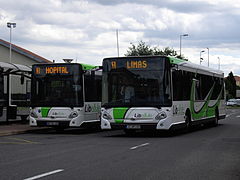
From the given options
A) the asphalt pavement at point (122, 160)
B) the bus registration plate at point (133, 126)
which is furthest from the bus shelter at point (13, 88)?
the bus registration plate at point (133, 126)

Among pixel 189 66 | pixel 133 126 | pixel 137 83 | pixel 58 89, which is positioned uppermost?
pixel 189 66

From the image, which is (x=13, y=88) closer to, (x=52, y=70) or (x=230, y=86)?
(x=52, y=70)

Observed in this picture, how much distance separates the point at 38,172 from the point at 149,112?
8.95m

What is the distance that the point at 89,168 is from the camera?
9.98 m

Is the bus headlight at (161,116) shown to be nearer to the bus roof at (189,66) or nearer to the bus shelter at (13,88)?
the bus roof at (189,66)

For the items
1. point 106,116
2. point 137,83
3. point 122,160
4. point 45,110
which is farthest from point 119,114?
point 122,160

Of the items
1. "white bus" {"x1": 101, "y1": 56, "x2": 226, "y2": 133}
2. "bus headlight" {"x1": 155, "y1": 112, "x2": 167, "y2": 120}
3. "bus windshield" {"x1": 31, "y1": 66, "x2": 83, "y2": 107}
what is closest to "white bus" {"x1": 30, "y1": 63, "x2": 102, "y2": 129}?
"bus windshield" {"x1": 31, "y1": 66, "x2": 83, "y2": 107}

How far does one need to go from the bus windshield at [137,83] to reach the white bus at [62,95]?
190 centimetres

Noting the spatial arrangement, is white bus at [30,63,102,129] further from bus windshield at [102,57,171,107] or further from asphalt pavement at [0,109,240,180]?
asphalt pavement at [0,109,240,180]

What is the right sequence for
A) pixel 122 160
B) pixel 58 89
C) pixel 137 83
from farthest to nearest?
pixel 58 89 < pixel 137 83 < pixel 122 160

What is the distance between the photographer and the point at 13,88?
2422cm

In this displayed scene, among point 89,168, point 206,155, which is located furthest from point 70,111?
point 89,168

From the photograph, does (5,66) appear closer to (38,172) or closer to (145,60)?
(145,60)

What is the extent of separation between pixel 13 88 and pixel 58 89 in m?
4.40
